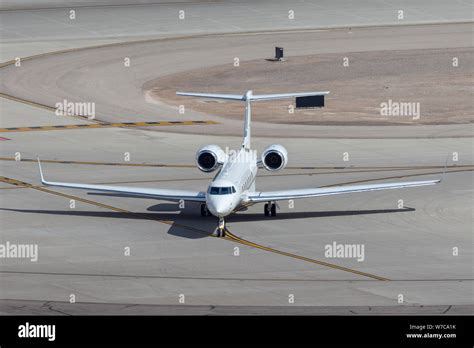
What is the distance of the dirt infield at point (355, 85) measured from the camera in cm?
8100

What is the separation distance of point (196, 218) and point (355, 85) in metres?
38.3

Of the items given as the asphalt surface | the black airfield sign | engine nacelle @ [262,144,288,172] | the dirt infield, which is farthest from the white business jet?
the black airfield sign

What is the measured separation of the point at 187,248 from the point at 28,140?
27.3 m

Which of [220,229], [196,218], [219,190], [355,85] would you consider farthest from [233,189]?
[355,85]

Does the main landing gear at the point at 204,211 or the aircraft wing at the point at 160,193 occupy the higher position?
the aircraft wing at the point at 160,193

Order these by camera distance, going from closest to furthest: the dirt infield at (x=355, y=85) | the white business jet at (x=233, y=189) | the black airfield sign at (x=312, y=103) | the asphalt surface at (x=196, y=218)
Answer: the asphalt surface at (x=196, y=218) → the white business jet at (x=233, y=189) → the dirt infield at (x=355, y=85) → the black airfield sign at (x=312, y=103)

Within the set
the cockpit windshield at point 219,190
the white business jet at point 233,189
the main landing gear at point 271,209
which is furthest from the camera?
the main landing gear at point 271,209

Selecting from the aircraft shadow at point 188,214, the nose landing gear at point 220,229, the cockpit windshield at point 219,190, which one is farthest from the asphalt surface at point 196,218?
the cockpit windshield at point 219,190

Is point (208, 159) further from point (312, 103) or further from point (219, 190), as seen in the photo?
point (312, 103)

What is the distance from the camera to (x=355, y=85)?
90312 millimetres

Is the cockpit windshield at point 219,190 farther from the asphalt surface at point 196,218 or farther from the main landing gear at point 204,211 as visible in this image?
the main landing gear at point 204,211

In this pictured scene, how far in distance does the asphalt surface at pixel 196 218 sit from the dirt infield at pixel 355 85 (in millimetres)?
2484

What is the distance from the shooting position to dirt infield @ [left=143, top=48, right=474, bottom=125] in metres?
81.0
